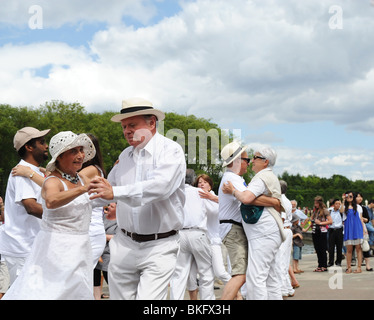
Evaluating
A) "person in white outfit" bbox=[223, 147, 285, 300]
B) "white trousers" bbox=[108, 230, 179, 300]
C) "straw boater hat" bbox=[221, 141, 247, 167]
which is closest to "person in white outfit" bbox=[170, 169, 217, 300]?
"straw boater hat" bbox=[221, 141, 247, 167]

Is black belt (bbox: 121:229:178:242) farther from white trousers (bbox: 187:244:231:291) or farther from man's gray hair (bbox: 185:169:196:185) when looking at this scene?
man's gray hair (bbox: 185:169:196:185)

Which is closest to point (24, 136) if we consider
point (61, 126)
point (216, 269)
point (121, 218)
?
point (121, 218)

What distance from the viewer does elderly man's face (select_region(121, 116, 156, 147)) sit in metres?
4.66

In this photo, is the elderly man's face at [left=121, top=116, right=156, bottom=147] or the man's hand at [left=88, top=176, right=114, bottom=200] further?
the elderly man's face at [left=121, top=116, right=156, bottom=147]

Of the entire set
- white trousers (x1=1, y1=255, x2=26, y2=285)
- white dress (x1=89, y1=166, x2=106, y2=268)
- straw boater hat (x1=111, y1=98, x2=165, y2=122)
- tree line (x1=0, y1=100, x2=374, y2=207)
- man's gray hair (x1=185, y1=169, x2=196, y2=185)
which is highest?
tree line (x1=0, y1=100, x2=374, y2=207)

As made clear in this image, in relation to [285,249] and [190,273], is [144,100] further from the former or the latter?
[285,249]

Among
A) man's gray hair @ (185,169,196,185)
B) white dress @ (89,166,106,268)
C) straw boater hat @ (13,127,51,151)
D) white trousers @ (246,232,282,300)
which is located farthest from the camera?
man's gray hair @ (185,169,196,185)

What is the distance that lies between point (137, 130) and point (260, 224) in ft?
8.20

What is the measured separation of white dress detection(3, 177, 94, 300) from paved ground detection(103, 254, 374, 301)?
5.04 m

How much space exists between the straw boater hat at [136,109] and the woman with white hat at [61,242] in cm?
38

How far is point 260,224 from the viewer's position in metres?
6.60

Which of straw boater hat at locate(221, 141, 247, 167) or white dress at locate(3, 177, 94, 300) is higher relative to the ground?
straw boater hat at locate(221, 141, 247, 167)

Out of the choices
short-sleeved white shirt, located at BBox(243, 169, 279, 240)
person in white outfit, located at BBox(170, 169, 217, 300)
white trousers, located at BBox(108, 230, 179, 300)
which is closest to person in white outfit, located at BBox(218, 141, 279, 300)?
short-sleeved white shirt, located at BBox(243, 169, 279, 240)

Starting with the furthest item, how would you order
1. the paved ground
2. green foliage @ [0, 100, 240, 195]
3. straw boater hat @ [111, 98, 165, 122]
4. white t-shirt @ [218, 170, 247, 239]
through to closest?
green foliage @ [0, 100, 240, 195], the paved ground, white t-shirt @ [218, 170, 247, 239], straw boater hat @ [111, 98, 165, 122]
